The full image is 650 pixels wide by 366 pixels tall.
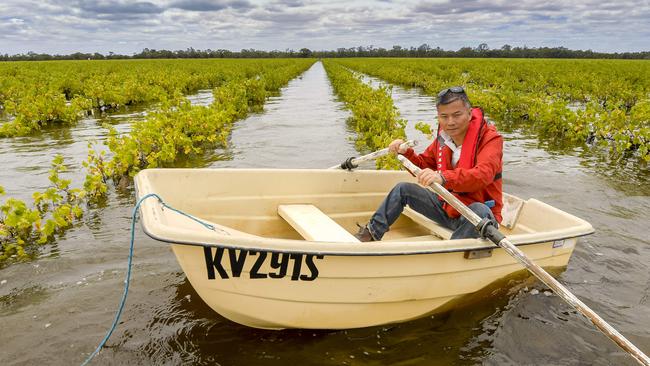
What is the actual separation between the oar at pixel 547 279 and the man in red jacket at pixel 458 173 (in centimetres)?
33

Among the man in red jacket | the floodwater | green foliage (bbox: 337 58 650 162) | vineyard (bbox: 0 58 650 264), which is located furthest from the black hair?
green foliage (bbox: 337 58 650 162)

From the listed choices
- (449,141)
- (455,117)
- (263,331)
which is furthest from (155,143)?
(455,117)

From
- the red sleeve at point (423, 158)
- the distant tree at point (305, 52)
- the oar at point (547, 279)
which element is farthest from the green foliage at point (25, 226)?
the distant tree at point (305, 52)

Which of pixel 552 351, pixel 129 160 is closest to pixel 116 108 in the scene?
pixel 129 160

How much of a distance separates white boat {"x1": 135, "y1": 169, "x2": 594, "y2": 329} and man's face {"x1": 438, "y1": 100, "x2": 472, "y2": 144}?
1037 millimetres

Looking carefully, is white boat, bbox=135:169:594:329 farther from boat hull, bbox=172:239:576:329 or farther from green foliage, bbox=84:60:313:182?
green foliage, bbox=84:60:313:182

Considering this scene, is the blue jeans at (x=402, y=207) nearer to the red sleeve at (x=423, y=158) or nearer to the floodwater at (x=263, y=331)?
the red sleeve at (x=423, y=158)

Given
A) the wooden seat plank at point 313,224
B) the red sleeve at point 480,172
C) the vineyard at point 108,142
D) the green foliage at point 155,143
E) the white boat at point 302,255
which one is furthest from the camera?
the green foliage at point 155,143

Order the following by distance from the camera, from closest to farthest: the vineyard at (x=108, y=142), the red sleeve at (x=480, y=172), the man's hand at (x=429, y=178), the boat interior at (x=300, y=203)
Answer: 1. the man's hand at (x=429, y=178)
2. the red sleeve at (x=480, y=172)
3. the boat interior at (x=300, y=203)
4. the vineyard at (x=108, y=142)

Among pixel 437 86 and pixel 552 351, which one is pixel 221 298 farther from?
pixel 437 86

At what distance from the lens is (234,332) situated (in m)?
3.71

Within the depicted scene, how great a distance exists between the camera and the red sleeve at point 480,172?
3754 millimetres

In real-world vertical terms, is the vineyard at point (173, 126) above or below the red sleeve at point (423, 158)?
below

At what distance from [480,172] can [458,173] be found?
18cm
